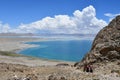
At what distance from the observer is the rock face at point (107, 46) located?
32.0 m

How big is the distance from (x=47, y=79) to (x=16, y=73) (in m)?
5.45

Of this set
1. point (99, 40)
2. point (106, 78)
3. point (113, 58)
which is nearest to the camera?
point (106, 78)

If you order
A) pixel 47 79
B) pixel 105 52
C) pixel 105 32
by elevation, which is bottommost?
pixel 47 79

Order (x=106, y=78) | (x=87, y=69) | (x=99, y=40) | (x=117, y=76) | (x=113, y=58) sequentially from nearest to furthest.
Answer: (x=106, y=78) → (x=117, y=76) → (x=87, y=69) → (x=113, y=58) → (x=99, y=40)

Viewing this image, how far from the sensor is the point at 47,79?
25891mm

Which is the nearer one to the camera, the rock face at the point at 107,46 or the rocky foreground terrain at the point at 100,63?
the rocky foreground terrain at the point at 100,63

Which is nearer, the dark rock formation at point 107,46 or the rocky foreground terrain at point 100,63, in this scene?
the rocky foreground terrain at point 100,63

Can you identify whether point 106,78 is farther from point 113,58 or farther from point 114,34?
point 114,34

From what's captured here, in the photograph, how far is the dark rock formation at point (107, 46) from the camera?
32.0 m

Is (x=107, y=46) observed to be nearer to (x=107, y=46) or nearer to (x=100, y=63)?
(x=107, y=46)

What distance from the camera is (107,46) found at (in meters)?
32.6

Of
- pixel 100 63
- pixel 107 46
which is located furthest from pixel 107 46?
pixel 100 63

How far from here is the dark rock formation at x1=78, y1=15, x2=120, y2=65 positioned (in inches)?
1258

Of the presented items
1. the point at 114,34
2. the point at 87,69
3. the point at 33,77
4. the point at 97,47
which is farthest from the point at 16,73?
the point at 114,34
